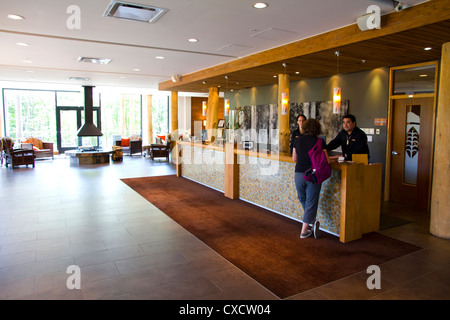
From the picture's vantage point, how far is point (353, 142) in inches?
203

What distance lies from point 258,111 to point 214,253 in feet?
24.3

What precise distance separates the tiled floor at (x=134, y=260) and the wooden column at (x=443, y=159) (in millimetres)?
259

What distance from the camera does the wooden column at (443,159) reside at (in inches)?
167

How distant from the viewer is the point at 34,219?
206 inches

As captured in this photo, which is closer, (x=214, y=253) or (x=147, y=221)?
(x=214, y=253)

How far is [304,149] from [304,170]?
28cm

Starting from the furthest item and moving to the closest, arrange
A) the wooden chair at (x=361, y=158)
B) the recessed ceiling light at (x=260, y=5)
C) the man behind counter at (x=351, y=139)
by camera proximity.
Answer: the man behind counter at (x=351, y=139)
the wooden chair at (x=361, y=158)
the recessed ceiling light at (x=260, y=5)

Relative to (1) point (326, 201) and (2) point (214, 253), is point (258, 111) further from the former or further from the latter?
(2) point (214, 253)

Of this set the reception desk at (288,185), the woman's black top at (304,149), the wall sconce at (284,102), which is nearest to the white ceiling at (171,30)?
the wall sconce at (284,102)

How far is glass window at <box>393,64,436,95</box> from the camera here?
19.5 ft

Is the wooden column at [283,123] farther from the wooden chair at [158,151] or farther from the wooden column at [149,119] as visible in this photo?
the wooden column at [149,119]

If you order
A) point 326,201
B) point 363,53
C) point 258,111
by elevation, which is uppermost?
point 363,53

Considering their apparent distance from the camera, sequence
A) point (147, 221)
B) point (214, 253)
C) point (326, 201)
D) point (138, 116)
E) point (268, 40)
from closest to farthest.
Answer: point (214, 253)
point (326, 201)
point (147, 221)
point (268, 40)
point (138, 116)

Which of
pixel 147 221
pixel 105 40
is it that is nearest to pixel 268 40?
pixel 105 40
